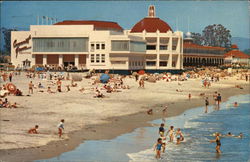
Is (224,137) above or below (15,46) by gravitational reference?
below

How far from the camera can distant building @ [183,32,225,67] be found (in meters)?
119

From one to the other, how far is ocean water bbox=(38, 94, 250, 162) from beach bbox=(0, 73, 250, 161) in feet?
3.04

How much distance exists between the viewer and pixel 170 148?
23.9m

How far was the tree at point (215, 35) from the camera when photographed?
17391cm

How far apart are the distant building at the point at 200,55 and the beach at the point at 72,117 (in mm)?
66794

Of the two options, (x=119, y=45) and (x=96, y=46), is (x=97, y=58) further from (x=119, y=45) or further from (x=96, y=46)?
(x=119, y=45)

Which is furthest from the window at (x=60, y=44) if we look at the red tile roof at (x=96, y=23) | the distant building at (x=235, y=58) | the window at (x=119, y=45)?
the distant building at (x=235, y=58)

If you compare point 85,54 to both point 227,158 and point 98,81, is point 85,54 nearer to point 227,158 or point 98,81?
point 98,81

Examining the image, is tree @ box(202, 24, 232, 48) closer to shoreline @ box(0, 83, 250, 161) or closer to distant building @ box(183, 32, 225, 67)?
distant building @ box(183, 32, 225, 67)

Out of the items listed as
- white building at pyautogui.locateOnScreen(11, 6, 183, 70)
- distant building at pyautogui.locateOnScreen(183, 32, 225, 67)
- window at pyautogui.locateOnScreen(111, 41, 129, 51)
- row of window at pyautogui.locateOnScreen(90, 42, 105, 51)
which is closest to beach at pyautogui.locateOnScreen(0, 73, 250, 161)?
white building at pyautogui.locateOnScreen(11, 6, 183, 70)

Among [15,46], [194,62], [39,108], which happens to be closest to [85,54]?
[15,46]

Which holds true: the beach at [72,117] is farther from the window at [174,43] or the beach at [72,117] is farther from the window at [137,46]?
the window at [174,43]

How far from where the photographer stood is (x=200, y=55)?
125m

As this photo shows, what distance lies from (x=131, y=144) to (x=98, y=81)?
120 feet
